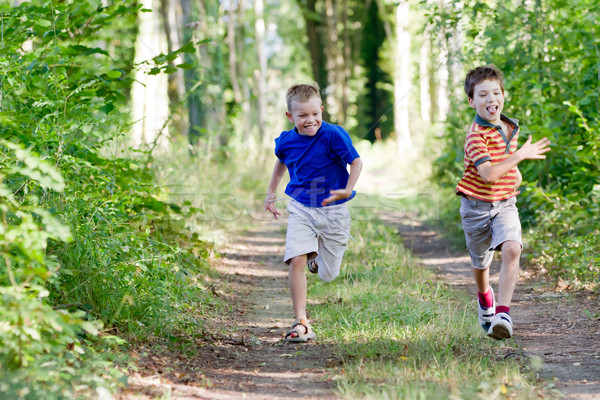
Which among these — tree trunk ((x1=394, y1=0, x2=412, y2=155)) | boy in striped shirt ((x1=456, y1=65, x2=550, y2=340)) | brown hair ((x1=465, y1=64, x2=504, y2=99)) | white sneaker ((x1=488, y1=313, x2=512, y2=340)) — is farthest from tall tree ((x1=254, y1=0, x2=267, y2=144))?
white sneaker ((x1=488, y1=313, x2=512, y2=340))

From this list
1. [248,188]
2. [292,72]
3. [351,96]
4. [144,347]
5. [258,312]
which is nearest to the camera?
[144,347]

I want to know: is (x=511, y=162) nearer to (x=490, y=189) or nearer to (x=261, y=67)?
(x=490, y=189)

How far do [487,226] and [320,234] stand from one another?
1.24m

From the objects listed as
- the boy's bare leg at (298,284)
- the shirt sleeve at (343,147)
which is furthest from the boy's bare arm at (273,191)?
the shirt sleeve at (343,147)

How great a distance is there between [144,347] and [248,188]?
9452mm

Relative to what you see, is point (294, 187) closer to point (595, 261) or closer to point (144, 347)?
point (144, 347)

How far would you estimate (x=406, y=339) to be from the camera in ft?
12.9

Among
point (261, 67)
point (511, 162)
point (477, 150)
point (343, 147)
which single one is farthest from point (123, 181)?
point (261, 67)

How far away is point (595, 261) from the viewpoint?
17.7 ft

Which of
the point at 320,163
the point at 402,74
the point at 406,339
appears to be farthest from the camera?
the point at 402,74

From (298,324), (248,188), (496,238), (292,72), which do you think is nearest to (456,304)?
(496,238)

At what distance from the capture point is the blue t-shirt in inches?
188

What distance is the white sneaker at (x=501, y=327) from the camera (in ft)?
12.4

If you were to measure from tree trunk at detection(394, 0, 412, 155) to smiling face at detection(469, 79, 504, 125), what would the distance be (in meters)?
17.8
